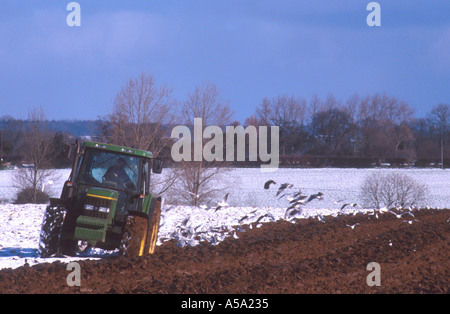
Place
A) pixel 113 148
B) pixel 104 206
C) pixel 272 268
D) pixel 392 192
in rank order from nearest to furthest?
pixel 272 268
pixel 104 206
pixel 113 148
pixel 392 192

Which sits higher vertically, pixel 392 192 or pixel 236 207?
pixel 392 192

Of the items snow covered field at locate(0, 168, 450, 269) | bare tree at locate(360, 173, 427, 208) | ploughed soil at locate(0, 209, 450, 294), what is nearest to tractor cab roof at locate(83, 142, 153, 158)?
ploughed soil at locate(0, 209, 450, 294)

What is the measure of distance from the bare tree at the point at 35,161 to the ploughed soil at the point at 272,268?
71.5 ft

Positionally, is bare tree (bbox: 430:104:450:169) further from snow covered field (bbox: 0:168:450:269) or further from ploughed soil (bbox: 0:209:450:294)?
ploughed soil (bbox: 0:209:450:294)

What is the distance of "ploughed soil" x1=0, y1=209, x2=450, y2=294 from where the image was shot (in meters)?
7.22

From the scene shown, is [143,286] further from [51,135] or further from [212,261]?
[51,135]

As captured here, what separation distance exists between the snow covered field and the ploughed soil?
141 cm

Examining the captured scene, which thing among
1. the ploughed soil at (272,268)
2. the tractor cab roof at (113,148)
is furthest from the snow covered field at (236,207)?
the tractor cab roof at (113,148)

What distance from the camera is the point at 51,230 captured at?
9.35m

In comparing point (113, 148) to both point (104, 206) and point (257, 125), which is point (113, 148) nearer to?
point (104, 206)

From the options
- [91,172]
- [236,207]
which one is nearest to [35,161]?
[236,207]

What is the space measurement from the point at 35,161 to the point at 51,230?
24670 millimetres

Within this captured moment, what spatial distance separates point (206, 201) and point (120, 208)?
66.6 ft

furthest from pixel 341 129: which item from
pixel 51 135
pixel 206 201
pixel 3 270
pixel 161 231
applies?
pixel 3 270
